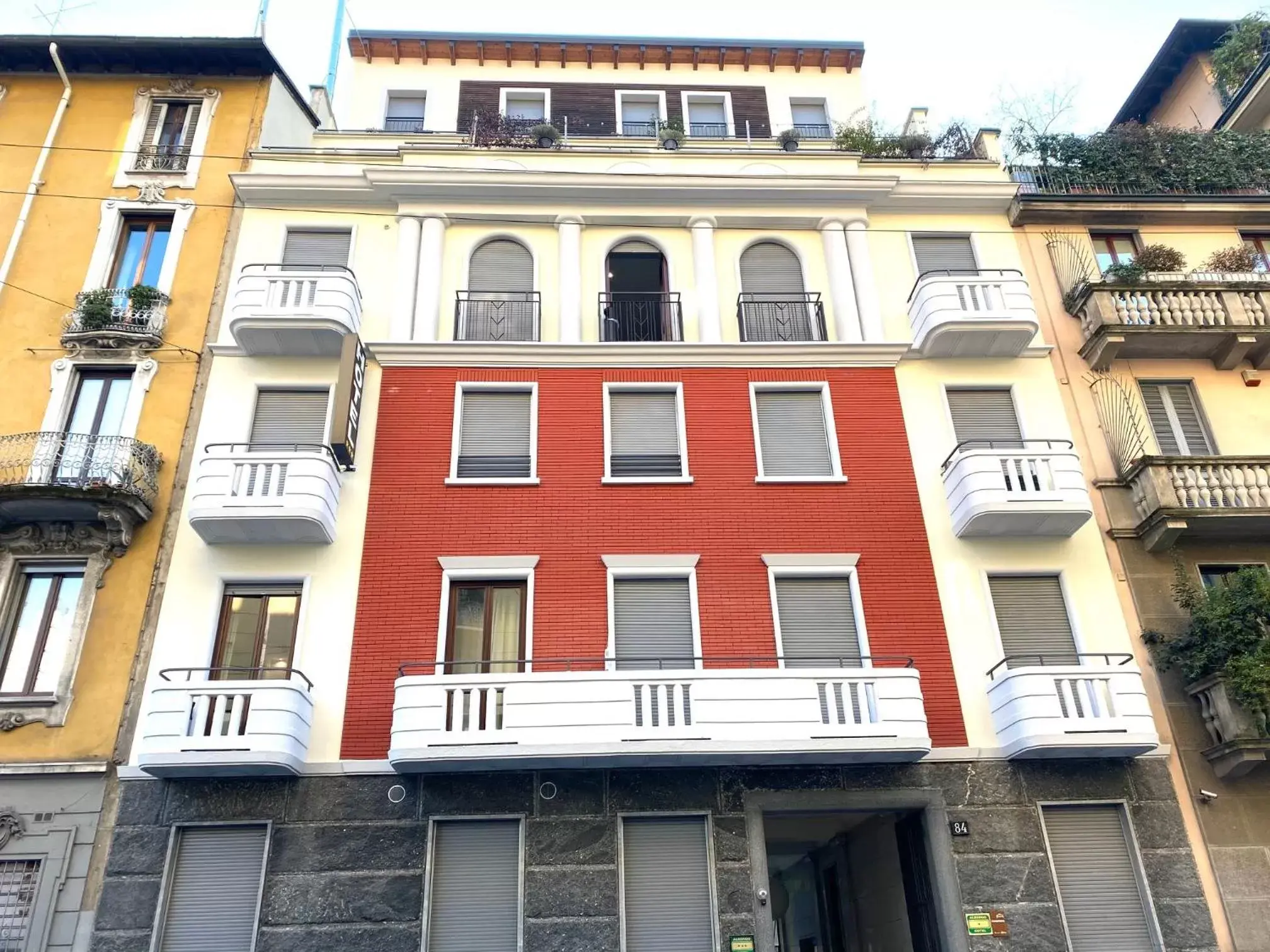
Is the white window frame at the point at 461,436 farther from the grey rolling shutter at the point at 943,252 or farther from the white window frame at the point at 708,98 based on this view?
the white window frame at the point at 708,98

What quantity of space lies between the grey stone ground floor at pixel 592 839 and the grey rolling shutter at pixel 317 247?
10.1 meters

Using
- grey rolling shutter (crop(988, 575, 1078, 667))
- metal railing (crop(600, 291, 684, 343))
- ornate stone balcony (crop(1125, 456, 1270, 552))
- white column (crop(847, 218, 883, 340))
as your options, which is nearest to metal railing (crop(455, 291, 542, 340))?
metal railing (crop(600, 291, 684, 343))

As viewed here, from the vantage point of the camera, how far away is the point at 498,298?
59.5ft

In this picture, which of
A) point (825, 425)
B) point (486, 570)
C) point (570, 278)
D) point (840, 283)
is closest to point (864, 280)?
point (840, 283)

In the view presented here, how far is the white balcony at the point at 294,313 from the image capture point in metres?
16.2

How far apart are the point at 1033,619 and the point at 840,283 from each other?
7.35m

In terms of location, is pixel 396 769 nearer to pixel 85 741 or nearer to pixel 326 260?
pixel 85 741

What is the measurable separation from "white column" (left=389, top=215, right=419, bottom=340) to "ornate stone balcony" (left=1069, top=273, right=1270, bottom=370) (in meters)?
12.8

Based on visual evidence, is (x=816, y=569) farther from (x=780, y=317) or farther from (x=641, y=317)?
(x=641, y=317)

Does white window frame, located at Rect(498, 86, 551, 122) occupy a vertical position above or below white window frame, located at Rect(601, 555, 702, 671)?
above

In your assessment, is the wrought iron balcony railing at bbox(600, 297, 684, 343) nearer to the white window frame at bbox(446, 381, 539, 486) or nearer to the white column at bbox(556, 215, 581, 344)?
the white column at bbox(556, 215, 581, 344)

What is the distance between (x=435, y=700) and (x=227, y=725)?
2.96 m

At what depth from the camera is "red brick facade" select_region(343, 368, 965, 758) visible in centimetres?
1464

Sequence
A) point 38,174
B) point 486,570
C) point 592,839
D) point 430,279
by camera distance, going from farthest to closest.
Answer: point 38,174, point 430,279, point 486,570, point 592,839
